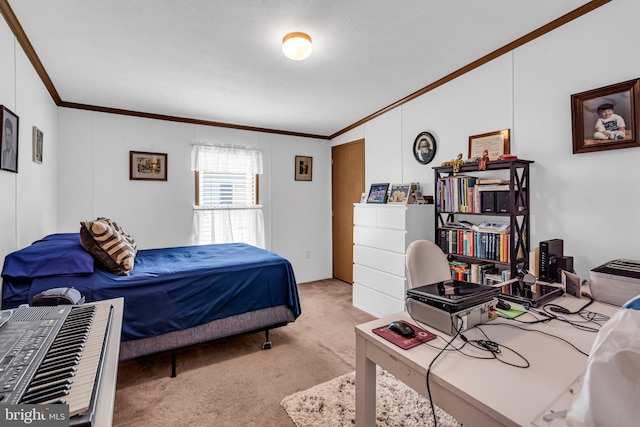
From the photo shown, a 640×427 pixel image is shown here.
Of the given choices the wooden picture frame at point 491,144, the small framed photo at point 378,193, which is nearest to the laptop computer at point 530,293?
the wooden picture frame at point 491,144

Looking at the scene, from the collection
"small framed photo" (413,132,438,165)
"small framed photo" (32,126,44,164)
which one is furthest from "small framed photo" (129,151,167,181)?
"small framed photo" (413,132,438,165)

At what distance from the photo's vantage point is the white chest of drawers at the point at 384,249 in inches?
123

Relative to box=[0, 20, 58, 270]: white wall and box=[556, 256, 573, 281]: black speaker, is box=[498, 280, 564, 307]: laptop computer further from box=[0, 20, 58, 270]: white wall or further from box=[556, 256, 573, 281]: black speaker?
box=[0, 20, 58, 270]: white wall

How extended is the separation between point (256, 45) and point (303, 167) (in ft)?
8.91

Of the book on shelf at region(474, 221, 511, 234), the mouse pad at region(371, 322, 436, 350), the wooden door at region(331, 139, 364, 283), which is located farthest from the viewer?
the wooden door at region(331, 139, 364, 283)

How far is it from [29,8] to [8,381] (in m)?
2.38

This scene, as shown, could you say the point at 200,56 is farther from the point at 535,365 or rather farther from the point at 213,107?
the point at 535,365

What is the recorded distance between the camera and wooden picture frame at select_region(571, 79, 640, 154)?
6.12 ft

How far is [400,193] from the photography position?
3465 millimetres

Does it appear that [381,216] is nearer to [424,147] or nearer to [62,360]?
[424,147]

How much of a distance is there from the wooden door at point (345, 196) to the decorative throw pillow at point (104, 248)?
10.1 feet

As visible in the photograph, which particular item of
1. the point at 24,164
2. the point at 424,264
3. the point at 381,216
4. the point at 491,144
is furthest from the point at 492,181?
the point at 24,164

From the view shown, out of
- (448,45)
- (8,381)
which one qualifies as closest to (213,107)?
(448,45)

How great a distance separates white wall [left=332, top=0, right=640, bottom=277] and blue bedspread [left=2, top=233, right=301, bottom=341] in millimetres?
2185
